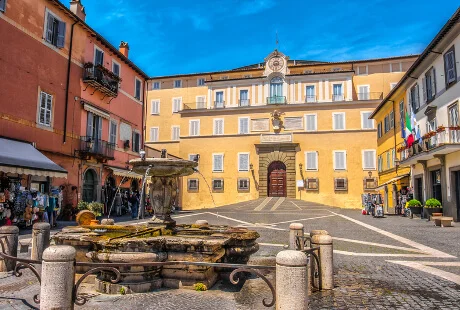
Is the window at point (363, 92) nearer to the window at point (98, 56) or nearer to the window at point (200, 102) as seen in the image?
the window at point (200, 102)

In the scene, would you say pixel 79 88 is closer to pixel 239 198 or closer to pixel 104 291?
pixel 104 291

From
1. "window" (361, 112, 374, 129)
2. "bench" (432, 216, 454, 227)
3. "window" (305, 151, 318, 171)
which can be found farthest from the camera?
"window" (305, 151, 318, 171)

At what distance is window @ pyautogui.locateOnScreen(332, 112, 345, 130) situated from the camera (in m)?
35.3

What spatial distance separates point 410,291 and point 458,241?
7.44m

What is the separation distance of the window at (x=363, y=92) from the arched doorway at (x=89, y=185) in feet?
90.5

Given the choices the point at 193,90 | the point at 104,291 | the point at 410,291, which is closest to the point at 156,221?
the point at 104,291

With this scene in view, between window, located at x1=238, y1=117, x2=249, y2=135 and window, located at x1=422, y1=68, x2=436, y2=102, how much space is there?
61.1 feet

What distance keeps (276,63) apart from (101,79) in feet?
68.2

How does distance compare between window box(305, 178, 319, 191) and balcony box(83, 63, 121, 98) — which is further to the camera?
window box(305, 178, 319, 191)

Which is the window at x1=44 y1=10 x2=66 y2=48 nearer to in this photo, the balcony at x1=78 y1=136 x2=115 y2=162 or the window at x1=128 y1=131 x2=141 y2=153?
the balcony at x1=78 y1=136 x2=115 y2=162

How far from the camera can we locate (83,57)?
21.0m

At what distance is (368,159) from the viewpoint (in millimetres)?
34125

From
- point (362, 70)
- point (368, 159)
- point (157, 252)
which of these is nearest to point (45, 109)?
point (157, 252)

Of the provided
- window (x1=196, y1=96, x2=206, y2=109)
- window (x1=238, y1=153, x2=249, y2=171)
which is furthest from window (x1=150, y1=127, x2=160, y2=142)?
window (x1=238, y1=153, x2=249, y2=171)
